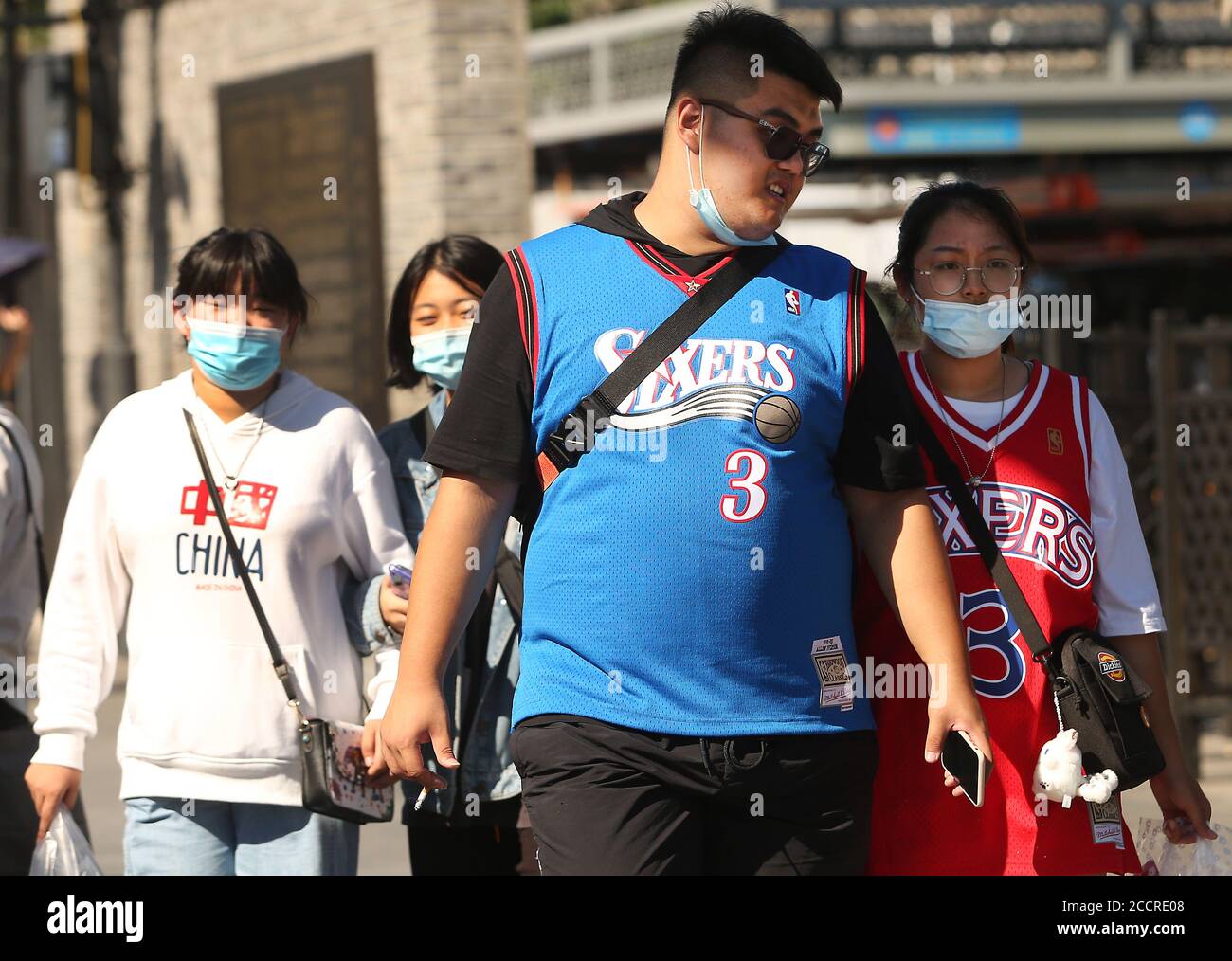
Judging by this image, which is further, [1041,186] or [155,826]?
[1041,186]

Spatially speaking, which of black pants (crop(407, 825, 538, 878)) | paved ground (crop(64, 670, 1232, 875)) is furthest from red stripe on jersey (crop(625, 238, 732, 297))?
paved ground (crop(64, 670, 1232, 875))

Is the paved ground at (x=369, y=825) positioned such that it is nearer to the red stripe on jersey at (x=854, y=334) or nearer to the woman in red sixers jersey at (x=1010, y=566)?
the woman in red sixers jersey at (x=1010, y=566)

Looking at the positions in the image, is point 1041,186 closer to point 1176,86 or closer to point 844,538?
point 1176,86

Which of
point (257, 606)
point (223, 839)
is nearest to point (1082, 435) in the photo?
point (257, 606)

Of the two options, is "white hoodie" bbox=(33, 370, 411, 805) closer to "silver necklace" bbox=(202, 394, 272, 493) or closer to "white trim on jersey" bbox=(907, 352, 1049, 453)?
"silver necklace" bbox=(202, 394, 272, 493)

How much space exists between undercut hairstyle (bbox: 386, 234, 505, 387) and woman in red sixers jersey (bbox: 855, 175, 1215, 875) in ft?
3.71

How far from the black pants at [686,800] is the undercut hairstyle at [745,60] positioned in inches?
44.8

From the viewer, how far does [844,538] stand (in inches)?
126

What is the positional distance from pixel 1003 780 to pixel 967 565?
1.34ft

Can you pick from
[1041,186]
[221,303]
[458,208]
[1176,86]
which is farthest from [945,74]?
[221,303]

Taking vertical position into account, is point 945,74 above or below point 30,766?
above

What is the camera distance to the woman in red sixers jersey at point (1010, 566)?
3404 millimetres

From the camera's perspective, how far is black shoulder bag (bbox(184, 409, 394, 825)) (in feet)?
12.9

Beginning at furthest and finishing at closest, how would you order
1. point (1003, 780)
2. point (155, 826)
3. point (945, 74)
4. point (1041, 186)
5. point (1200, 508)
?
point (945, 74) → point (1041, 186) → point (1200, 508) → point (155, 826) → point (1003, 780)
